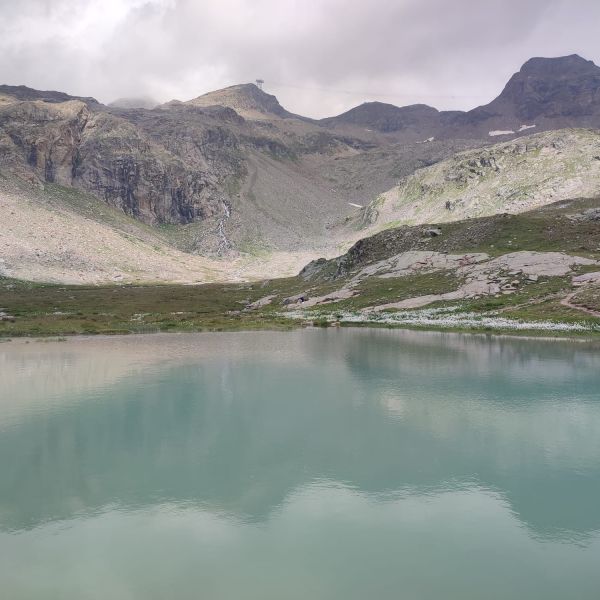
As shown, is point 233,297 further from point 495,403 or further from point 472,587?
point 472,587

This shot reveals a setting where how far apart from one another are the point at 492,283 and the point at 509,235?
1287 inches

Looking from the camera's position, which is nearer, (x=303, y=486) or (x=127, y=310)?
(x=303, y=486)

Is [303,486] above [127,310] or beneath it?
beneath

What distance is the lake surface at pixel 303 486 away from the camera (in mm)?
13938

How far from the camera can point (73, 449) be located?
78.3 feet

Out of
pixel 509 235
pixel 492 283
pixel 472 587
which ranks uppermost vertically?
pixel 509 235

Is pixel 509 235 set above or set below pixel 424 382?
above

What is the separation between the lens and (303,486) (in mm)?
19641

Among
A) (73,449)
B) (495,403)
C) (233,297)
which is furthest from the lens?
(233,297)

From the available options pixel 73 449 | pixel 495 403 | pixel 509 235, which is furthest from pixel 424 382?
pixel 509 235

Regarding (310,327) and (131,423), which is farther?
(310,327)

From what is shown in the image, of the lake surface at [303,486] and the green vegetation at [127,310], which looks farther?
the green vegetation at [127,310]

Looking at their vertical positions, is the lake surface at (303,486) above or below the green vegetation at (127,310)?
below

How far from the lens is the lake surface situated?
13.9 metres
